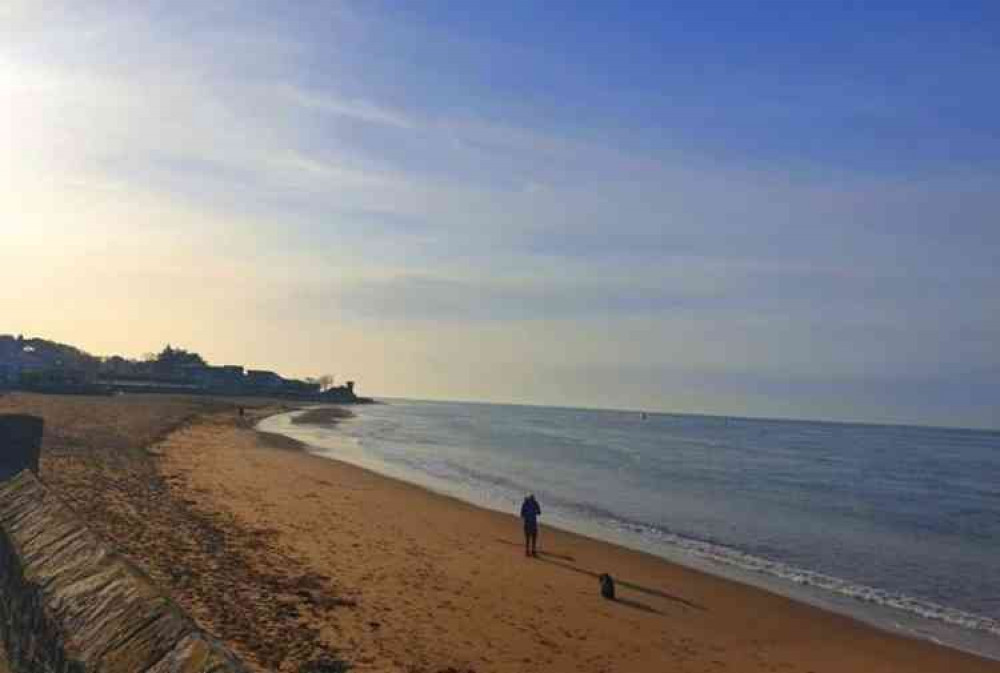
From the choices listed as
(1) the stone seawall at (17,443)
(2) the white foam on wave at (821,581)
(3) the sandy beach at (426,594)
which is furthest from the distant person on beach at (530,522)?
(1) the stone seawall at (17,443)

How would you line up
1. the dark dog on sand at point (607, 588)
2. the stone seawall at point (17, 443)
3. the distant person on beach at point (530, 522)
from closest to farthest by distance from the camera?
the stone seawall at point (17, 443), the dark dog on sand at point (607, 588), the distant person on beach at point (530, 522)

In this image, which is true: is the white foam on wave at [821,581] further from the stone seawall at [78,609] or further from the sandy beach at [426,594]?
the stone seawall at [78,609]

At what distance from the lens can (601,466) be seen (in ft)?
179

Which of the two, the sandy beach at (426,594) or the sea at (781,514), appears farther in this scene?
the sea at (781,514)

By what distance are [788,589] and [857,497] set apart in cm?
2734

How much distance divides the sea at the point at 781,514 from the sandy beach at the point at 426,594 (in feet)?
7.61

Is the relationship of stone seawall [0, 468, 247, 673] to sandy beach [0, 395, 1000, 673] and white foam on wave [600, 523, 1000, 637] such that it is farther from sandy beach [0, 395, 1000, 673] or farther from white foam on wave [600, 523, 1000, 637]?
white foam on wave [600, 523, 1000, 637]

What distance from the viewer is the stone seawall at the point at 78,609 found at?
3.88 m

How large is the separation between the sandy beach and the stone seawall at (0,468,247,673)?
3890mm

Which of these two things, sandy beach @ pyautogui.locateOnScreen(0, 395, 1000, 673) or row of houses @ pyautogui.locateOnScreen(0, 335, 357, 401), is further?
row of houses @ pyautogui.locateOnScreen(0, 335, 357, 401)

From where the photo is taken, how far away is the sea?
68.8 ft

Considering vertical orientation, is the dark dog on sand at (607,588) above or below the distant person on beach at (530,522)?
below

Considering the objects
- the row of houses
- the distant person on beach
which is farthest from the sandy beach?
the row of houses

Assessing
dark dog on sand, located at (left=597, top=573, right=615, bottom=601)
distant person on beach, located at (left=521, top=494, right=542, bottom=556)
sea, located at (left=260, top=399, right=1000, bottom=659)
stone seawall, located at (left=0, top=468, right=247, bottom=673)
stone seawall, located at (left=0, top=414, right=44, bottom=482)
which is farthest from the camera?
distant person on beach, located at (left=521, top=494, right=542, bottom=556)
